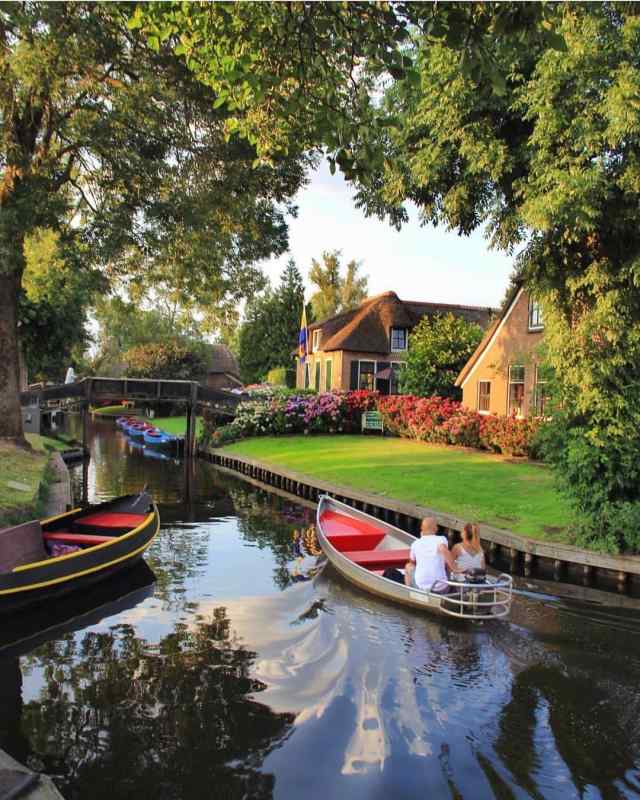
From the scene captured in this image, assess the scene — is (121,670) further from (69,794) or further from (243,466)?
(243,466)

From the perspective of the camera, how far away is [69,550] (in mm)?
12828

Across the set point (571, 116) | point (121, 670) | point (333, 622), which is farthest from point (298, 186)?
point (121, 670)

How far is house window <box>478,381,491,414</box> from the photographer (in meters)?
31.4

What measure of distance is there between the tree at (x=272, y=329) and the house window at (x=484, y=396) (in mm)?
37205

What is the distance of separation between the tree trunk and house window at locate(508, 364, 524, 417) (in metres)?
20.6

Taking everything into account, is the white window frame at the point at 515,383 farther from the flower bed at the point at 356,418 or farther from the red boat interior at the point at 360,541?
the red boat interior at the point at 360,541

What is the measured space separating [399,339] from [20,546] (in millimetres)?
35200

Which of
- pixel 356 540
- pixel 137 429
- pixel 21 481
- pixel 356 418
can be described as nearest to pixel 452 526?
pixel 356 540

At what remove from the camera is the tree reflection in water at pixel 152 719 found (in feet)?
21.4

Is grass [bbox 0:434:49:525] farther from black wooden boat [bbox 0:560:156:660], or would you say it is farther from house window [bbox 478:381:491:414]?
house window [bbox 478:381:491:414]

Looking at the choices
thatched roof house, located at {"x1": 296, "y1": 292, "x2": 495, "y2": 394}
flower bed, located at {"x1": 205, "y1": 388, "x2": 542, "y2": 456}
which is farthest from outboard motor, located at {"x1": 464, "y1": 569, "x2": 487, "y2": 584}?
thatched roof house, located at {"x1": 296, "y1": 292, "x2": 495, "y2": 394}

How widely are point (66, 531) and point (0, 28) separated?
13.4 meters

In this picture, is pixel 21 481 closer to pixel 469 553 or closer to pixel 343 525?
pixel 343 525

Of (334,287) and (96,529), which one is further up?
(334,287)
